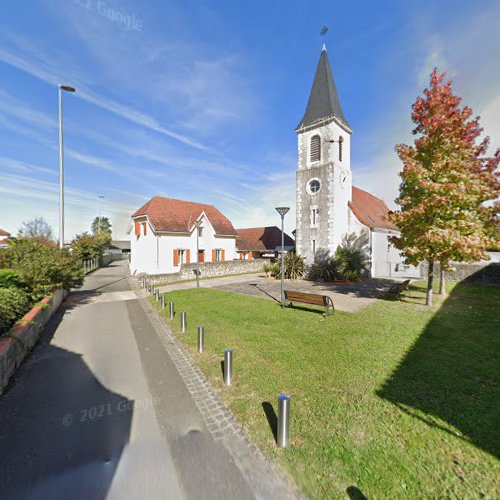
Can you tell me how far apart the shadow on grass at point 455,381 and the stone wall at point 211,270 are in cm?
1657

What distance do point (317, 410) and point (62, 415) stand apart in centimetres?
415

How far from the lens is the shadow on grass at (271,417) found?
351cm

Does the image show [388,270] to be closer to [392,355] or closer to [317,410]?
[392,355]

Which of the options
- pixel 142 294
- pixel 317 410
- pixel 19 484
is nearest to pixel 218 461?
pixel 317 410

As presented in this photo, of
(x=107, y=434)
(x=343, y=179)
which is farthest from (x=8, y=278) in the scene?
(x=343, y=179)

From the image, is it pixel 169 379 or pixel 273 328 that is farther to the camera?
pixel 273 328

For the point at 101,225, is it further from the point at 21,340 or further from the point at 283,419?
the point at 283,419

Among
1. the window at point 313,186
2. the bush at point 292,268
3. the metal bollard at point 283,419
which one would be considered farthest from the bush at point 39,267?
the window at point 313,186

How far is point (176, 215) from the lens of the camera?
26703mm

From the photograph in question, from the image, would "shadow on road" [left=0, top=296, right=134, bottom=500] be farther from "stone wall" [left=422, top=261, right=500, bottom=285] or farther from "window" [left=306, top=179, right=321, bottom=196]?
"window" [left=306, top=179, right=321, bottom=196]

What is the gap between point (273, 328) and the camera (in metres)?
7.75

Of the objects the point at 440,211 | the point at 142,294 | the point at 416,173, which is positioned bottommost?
the point at 142,294

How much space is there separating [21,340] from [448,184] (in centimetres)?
1336

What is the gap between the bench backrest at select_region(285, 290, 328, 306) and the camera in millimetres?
8750
